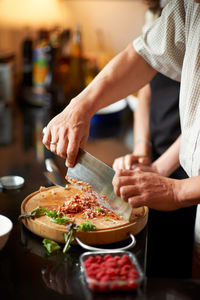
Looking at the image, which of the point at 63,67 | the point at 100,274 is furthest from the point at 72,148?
the point at 63,67

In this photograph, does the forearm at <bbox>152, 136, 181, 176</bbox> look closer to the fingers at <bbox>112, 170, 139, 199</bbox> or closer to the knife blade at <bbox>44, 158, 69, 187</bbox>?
the knife blade at <bbox>44, 158, 69, 187</bbox>

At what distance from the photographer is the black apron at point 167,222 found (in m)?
1.36

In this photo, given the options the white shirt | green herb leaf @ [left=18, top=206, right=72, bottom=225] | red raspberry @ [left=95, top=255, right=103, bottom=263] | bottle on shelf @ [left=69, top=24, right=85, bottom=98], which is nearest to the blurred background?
bottle on shelf @ [left=69, top=24, right=85, bottom=98]

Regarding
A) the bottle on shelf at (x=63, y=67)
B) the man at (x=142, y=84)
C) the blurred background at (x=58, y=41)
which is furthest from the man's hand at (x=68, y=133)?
the bottle on shelf at (x=63, y=67)

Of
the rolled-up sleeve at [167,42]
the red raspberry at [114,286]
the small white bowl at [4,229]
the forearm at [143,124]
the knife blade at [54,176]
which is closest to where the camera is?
the red raspberry at [114,286]

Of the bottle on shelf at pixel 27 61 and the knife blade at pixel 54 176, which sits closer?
the knife blade at pixel 54 176

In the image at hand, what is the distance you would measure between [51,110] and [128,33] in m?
1.21

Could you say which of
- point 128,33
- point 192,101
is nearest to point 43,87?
point 128,33

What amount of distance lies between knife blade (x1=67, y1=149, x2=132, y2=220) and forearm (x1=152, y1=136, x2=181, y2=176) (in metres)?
0.49

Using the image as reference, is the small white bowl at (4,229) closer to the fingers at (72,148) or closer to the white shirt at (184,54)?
the fingers at (72,148)

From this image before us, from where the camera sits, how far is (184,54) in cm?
140

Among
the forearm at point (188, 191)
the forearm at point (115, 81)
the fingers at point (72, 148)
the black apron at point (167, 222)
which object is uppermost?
the forearm at point (115, 81)

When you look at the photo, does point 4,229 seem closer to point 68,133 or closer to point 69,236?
point 69,236

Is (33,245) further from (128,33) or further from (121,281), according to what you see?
(128,33)
